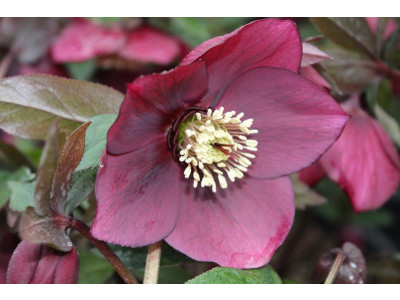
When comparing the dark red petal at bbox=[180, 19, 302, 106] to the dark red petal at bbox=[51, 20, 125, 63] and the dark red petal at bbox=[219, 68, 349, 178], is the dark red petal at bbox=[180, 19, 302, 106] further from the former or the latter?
the dark red petal at bbox=[51, 20, 125, 63]

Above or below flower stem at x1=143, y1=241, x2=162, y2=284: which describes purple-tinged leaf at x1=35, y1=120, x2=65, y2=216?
above

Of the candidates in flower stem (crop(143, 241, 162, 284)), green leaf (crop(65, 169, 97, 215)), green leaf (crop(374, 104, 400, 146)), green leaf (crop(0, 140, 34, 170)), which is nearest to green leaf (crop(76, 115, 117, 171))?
green leaf (crop(65, 169, 97, 215))

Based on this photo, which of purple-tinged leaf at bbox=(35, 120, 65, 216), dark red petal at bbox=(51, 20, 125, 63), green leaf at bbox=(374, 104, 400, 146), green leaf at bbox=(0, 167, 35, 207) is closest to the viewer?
purple-tinged leaf at bbox=(35, 120, 65, 216)

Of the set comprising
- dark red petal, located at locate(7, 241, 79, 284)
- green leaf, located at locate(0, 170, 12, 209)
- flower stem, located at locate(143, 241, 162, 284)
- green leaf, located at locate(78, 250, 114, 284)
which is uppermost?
dark red petal, located at locate(7, 241, 79, 284)

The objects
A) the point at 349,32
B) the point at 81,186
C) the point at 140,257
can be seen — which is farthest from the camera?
the point at 349,32

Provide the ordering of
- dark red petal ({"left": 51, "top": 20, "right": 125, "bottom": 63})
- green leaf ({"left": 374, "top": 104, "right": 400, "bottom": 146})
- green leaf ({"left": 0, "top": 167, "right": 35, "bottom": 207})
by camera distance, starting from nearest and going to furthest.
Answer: green leaf ({"left": 0, "top": 167, "right": 35, "bottom": 207}), green leaf ({"left": 374, "top": 104, "right": 400, "bottom": 146}), dark red petal ({"left": 51, "top": 20, "right": 125, "bottom": 63})

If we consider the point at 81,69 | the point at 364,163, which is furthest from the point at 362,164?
the point at 81,69

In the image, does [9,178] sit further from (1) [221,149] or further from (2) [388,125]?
(2) [388,125]
